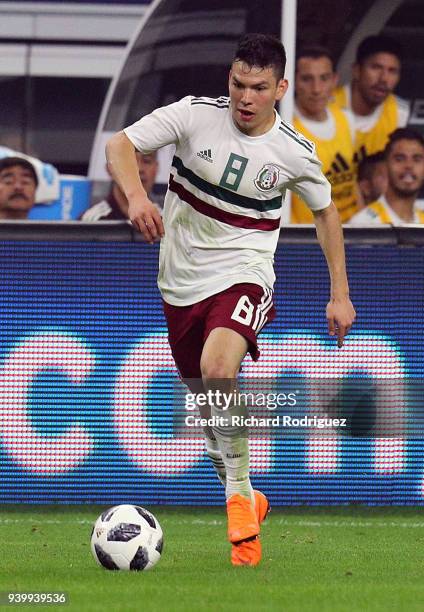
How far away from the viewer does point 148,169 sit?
10.7 m

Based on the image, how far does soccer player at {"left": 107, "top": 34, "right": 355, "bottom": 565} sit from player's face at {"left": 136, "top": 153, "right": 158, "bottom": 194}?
367cm

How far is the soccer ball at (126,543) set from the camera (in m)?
6.32

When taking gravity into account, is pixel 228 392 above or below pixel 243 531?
above

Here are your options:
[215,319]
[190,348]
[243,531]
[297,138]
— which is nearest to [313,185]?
[297,138]

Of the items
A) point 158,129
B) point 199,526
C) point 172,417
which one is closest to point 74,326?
point 172,417

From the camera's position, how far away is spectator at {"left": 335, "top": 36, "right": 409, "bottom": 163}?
11.0m

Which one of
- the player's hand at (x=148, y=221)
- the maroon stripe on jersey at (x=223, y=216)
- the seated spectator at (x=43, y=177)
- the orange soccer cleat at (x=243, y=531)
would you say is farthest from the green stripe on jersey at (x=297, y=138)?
the seated spectator at (x=43, y=177)

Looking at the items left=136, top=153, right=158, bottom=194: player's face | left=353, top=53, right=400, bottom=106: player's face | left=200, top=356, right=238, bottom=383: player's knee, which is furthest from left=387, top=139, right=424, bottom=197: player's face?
left=200, top=356, right=238, bottom=383: player's knee

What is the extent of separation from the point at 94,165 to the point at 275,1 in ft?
5.75

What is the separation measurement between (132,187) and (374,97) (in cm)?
502

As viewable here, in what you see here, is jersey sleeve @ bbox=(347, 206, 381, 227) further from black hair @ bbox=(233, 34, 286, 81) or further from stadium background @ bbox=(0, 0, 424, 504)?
black hair @ bbox=(233, 34, 286, 81)

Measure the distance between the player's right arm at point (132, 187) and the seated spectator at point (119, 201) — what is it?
4021 mm

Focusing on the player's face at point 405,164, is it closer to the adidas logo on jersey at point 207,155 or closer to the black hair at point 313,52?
the black hair at point 313,52

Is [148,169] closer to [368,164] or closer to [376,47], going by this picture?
[368,164]
